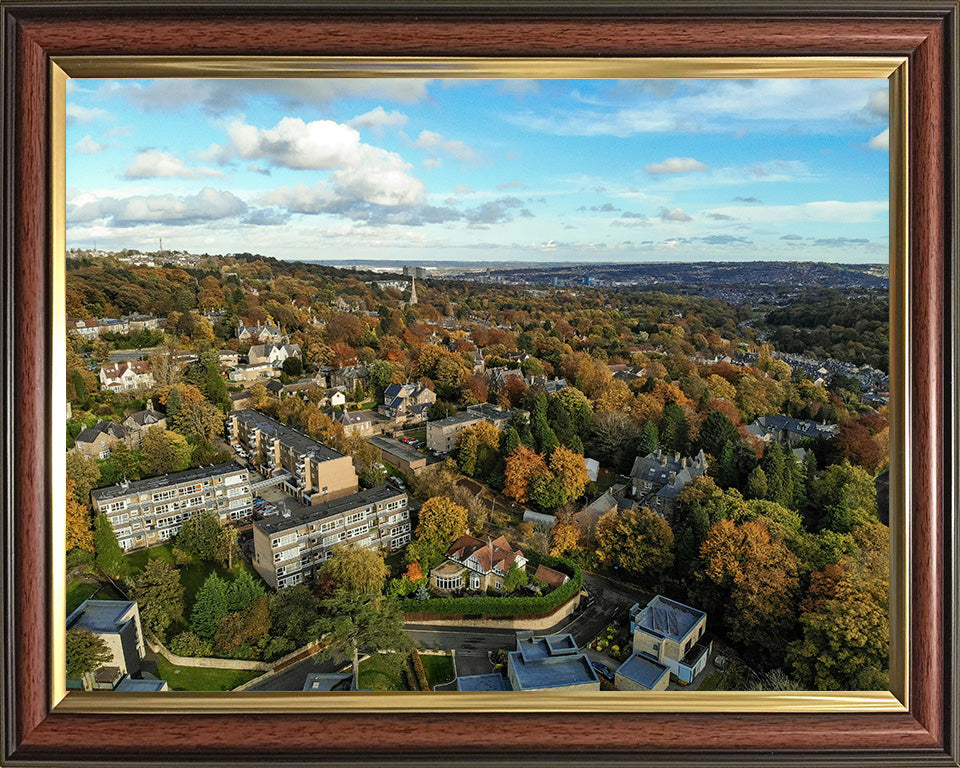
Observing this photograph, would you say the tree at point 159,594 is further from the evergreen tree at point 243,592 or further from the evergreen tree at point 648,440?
the evergreen tree at point 648,440

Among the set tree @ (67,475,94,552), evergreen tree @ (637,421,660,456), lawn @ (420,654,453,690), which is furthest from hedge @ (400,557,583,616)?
tree @ (67,475,94,552)

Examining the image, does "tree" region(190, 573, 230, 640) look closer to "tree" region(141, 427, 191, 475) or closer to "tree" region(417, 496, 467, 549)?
"tree" region(141, 427, 191, 475)

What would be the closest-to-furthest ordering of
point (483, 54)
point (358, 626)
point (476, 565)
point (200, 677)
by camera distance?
point (483, 54)
point (200, 677)
point (358, 626)
point (476, 565)

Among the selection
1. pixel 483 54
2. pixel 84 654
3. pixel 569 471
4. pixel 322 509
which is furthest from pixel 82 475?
pixel 483 54

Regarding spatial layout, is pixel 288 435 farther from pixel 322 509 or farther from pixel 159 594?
pixel 159 594

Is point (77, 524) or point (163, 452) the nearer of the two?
point (77, 524)

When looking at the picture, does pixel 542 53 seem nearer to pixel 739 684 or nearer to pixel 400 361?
pixel 400 361

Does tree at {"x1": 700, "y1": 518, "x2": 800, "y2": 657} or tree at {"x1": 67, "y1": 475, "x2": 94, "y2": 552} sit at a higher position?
tree at {"x1": 67, "y1": 475, "x2": 94, "y2": 552}
